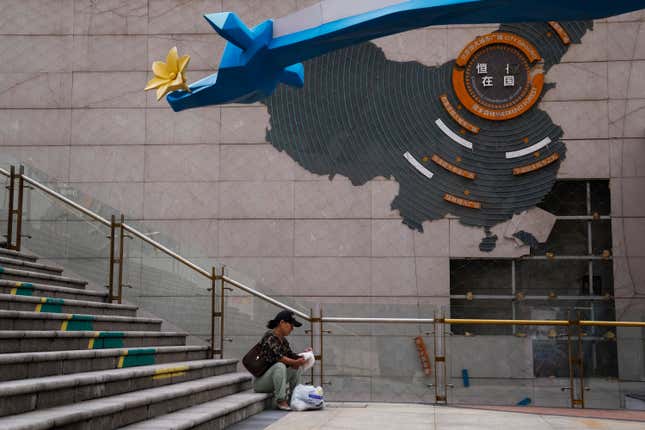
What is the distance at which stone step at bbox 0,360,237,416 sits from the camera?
439 centimetres

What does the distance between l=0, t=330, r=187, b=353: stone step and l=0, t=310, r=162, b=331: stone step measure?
231mm

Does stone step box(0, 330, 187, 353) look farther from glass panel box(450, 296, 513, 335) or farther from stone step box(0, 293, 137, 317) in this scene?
glass panel box(450, 296, 513, 335)

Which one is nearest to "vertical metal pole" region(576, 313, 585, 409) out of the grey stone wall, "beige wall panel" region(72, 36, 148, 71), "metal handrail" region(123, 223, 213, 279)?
the grey stone wall

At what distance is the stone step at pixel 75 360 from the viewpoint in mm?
4902

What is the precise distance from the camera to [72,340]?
6.17 m

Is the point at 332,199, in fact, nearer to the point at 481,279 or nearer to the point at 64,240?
the point at 481,279

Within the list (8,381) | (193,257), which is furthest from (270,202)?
(8,381)

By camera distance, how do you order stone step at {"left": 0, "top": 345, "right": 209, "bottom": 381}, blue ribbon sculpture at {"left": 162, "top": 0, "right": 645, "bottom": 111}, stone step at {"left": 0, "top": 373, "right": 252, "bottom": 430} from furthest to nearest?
stone step at {"left": 0, "top": 345, "right": 209, "bottom": 381}, stone step at {"left": 0, "top": 373, "right": 252, "bottom": 430}, blue ribbon sculpture at {"left": 162, "top": 0, "right": 645, "bottom": 111}

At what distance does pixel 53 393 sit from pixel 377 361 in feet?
16.5

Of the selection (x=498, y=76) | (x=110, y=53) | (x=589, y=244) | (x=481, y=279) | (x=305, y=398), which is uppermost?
(x=110, y=53)

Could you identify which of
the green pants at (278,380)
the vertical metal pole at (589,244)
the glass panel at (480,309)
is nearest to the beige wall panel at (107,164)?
the green pants at (278,380)

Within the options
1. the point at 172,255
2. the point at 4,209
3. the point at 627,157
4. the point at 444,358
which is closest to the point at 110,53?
the point at 4,209

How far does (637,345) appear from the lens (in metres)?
9.23

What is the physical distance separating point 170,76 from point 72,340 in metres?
3.34
